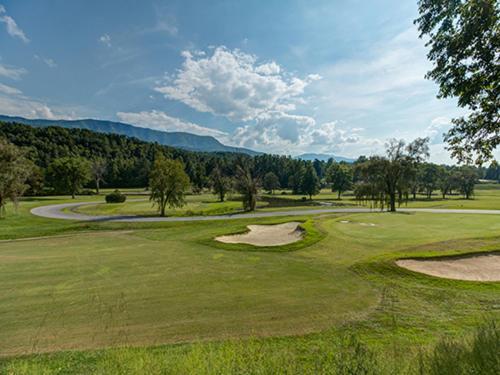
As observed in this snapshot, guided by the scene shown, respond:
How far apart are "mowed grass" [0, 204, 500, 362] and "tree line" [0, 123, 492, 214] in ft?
19.1

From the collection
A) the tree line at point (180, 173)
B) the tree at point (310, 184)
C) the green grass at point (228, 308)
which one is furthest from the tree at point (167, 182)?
the tree at point (310, 184)

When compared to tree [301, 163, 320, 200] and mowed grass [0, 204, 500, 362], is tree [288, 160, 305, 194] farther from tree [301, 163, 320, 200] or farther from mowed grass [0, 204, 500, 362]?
mowed grass [0, 204, 500, 362]

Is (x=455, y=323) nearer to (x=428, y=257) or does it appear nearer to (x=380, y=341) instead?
(x=380, y=341)

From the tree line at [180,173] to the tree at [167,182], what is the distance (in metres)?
0.13

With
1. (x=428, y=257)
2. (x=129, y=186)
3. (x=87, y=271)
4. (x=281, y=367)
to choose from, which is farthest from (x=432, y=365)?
(x=129, y=186)

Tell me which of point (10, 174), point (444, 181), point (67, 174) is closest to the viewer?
point (10, 174)

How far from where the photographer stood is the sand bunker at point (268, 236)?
16.4m

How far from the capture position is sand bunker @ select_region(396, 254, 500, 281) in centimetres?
975

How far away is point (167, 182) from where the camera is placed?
1315 inches

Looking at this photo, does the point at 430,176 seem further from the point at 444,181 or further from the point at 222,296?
the point at 222,296

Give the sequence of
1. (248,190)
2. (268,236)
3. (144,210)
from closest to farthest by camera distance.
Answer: (268,236)
(144,210)
(248,190)

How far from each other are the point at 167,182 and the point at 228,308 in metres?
28.9

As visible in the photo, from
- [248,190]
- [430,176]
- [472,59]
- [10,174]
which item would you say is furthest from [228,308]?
[430,176]

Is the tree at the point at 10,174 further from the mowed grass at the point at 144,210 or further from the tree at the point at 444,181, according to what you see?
the tree at the point at 444,181
